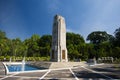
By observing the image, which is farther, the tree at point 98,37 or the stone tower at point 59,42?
the tree at point 98,37

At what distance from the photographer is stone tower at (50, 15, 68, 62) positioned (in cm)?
3058

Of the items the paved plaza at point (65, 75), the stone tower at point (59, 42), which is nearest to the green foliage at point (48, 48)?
the stone tower at point (59, 42)

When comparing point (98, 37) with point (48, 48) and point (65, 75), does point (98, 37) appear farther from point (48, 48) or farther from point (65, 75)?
point (65, 75)

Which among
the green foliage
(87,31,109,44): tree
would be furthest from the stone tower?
(87,31,109,44): tree

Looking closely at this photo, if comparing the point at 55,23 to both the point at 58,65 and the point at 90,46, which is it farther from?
the point at 90,46

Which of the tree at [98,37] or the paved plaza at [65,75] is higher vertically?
the tree at [98,37]

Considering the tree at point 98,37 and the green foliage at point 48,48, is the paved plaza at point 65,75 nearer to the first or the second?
the green foliage at point 48,48

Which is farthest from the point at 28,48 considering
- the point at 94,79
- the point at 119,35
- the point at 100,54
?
the point at 94,79

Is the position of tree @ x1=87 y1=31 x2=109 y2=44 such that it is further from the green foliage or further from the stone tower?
the stone tower

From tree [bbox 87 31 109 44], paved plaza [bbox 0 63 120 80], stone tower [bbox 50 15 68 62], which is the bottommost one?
paved plaza [bbox 0 63 120 80]

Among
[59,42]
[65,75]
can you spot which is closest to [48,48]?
[59,42]

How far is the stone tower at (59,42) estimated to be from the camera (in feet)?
100

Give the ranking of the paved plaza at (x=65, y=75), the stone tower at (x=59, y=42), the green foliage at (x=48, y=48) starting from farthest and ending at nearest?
the green foliage at (x=48, y=48), the stone tower at (x=59, y=42), the paved plaza at (x=65, y=75)

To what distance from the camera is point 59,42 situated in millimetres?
30938
